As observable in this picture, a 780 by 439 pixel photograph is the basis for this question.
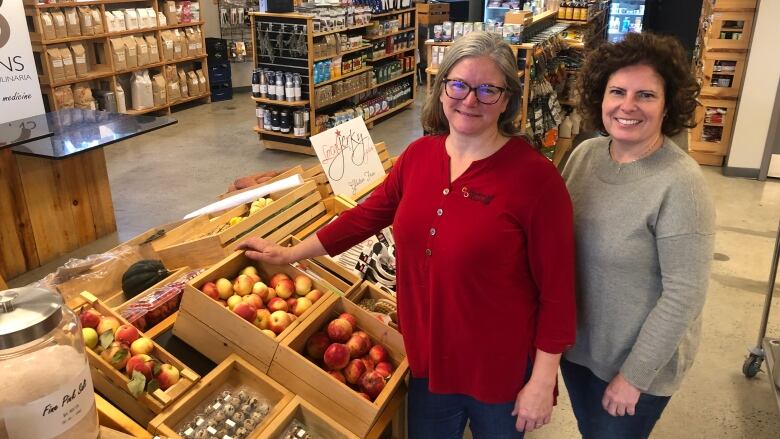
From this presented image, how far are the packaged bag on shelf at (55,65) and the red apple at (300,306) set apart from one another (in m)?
6.57

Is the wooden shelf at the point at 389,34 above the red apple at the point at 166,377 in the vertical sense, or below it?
above

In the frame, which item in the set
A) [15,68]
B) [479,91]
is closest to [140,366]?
[479,91]

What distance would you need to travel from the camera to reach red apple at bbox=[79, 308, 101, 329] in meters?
1.67

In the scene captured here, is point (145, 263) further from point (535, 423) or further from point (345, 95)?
point (345, 95)

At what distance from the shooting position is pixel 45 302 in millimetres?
851

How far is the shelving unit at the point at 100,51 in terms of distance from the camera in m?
6.90

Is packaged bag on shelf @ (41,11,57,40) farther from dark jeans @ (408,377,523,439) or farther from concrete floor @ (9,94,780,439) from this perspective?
dark jeans @ (408,377,523,439)

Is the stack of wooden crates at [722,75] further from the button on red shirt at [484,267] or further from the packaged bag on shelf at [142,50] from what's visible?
the packaged bag on shelf at [142,50]

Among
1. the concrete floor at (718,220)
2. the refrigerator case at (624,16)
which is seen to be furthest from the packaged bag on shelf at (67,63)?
the refrigerator case at (624,16)

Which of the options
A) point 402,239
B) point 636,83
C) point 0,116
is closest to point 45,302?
point 402,239

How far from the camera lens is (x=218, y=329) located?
1.72 meters

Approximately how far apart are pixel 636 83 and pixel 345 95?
6311 mm

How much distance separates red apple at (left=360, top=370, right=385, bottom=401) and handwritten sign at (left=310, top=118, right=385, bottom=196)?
4.09 feet

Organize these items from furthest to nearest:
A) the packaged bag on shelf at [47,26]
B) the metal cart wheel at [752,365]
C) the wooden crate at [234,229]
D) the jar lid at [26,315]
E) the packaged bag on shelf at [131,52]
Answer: the packaged bag on shelf at [131,52] → the packaged bag on shelf at [47,26] → the metal cart wheel at [752,365] → the wooden crate at [234,229] → the jar lid at [26,315]
